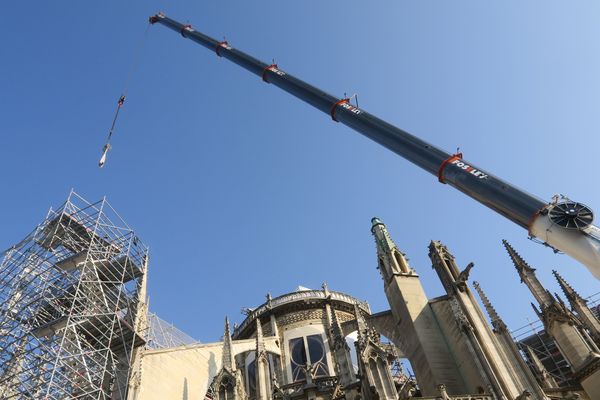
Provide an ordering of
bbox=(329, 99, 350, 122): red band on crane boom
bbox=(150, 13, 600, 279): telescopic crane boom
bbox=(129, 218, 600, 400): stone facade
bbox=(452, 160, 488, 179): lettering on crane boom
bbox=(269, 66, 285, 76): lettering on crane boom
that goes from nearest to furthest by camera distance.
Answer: bbox=(150, 13, 600, 279): telescopic crane boom < bbox=(452, 160, 488, 179): lettering on crane boom < bbox=(129, 218, 600, 400): stone facade < bbox=(329, 99, 350, 122): red band on crane boom < bbox=(269, 66, 285, 76): lettering on crane boom

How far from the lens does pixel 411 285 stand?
2166cm

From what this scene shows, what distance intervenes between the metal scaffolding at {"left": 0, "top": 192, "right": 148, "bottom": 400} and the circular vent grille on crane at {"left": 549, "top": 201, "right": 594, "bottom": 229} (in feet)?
64.6

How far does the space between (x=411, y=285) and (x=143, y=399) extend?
13931 millimetres

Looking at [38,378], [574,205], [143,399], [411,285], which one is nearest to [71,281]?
[38,378]

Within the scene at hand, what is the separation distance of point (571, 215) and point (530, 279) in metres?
15.9

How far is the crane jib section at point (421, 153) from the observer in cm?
1114

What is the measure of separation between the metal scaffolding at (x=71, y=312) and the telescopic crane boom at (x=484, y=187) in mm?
15182

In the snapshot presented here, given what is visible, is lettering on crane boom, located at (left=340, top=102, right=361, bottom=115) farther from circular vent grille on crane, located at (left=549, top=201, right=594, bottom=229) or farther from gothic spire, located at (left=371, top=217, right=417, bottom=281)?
circular vent grille on crane, located at (left=549, top=201, right=594, bottom=229)

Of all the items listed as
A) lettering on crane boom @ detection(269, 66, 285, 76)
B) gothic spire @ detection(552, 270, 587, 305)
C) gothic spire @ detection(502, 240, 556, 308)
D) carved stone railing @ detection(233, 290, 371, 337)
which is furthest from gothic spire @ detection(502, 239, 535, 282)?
lettering on crane boom @ detection(269, 66, 285, 76)

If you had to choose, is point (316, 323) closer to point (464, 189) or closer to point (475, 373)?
point (475, 373)

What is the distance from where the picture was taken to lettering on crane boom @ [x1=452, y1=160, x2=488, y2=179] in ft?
40.4

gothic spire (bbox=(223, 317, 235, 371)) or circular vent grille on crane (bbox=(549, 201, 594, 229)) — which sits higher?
gothic spire (bbox=(223, 317, 235, 371))

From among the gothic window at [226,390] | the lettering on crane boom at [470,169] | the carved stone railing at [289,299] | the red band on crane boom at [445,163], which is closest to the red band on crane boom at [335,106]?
the red band on crane boom at [445,163]

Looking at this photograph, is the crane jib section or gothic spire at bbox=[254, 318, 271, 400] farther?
gothic spire at bbox=[254, 318, 271, 400]
